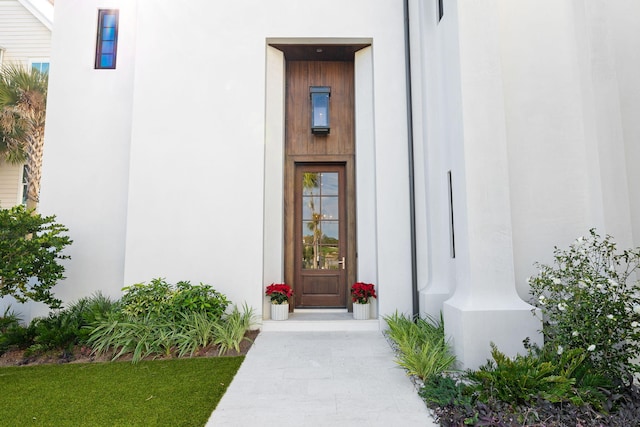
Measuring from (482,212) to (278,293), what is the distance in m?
3.06

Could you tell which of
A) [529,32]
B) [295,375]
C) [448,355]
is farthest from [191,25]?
[448,355]

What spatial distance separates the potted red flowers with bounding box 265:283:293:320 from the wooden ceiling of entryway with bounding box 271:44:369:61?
147 inches

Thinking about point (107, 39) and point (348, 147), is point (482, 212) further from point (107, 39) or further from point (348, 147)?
point (107, 39)

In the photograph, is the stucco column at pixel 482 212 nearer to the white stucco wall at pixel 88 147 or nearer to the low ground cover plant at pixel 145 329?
the low ground cover plant at pixel 145 329

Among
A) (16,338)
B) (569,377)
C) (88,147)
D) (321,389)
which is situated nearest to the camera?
(569,377)

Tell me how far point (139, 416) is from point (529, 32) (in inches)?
203

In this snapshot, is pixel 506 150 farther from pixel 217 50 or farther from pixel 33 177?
pixel 33 177

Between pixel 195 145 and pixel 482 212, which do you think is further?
pixel 195 145

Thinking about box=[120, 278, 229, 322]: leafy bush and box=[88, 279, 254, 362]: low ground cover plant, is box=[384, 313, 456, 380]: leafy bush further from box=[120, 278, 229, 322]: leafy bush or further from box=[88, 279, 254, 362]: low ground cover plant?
box=[120, 278, 229, 322]: leafy bush

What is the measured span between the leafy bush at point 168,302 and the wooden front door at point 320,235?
1584mm

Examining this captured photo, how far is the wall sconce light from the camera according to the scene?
233 inches

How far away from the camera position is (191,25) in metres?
5.60

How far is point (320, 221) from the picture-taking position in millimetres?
6066

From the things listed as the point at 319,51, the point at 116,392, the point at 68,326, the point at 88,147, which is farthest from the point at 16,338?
the point at 319,51
